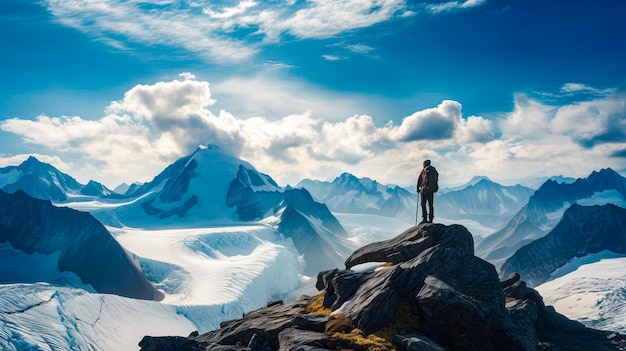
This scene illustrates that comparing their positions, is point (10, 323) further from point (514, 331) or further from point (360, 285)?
point (514, 331)

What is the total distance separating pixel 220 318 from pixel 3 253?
8926 cm

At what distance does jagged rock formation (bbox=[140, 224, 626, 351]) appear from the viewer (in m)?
20.1

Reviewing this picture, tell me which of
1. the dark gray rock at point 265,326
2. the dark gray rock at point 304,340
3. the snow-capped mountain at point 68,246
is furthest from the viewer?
the snow-capped mountain at point 68,246

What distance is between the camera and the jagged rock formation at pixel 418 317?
2011 centimetres

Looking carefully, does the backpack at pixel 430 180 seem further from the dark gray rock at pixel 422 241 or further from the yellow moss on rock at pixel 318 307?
the yellow moss on rock at pixel 318 307

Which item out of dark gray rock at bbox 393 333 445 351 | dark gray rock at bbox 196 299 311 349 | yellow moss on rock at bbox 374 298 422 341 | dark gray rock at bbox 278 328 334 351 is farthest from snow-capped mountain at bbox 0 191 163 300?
dark gray rock at bbox 393 333 445 351

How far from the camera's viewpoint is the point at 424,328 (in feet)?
67.8

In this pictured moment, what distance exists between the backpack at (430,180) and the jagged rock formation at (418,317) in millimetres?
3566

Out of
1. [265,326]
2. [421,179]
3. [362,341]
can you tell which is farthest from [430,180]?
[265,326]

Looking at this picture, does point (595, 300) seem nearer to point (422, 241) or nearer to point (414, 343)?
point (422, 241)

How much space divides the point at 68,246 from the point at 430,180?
173982mm

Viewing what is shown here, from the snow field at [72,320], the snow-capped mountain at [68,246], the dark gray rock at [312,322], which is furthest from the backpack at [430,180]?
the snow-capped mountain at [68,246]

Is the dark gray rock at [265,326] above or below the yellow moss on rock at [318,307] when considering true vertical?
below

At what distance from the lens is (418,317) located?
69.7ft
